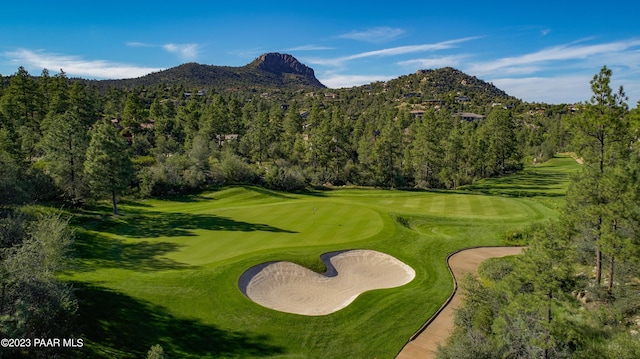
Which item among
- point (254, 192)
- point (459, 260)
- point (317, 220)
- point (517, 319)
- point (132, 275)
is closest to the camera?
point (517, 319)

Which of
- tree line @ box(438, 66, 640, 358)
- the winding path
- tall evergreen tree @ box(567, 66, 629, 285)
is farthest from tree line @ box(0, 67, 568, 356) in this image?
tall evergreen tree @ box(567, 66, 629, 285)

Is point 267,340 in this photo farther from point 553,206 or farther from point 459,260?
point 553,206

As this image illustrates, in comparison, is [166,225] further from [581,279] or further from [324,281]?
[581,279]

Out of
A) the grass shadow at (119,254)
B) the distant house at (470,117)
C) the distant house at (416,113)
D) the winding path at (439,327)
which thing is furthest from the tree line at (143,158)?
the distant house at (416,113)

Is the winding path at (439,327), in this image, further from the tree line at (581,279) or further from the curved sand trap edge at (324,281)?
the curved sand trap edge at (324,281)

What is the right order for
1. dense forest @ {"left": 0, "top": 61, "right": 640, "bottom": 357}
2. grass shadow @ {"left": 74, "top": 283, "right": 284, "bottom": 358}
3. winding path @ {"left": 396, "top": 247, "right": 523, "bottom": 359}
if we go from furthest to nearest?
winding path @ {"left": 396, "top": 247, "right": 523, "bottom": 359} < grass shadow @ {"left": 74, "top": 283, "right": 284, "bottom": 358} < dense forest @ {"left": 0, "top": 61, "right": 640, "bottom": 357}

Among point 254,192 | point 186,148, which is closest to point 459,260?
point 254,192

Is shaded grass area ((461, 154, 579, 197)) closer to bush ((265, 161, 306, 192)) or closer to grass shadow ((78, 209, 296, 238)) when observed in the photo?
bush ((265, 161, 306, 192))
